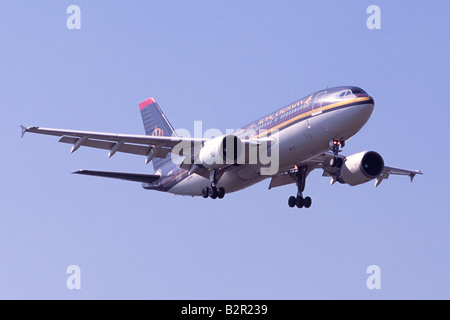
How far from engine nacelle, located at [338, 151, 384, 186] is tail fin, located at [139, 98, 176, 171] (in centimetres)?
1195

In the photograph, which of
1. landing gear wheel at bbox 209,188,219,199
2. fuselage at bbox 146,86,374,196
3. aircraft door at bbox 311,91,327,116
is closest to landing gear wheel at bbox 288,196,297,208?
fuselage at bbox 146,86,374,196

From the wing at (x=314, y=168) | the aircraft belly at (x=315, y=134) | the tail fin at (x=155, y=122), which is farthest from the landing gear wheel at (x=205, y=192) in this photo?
the tail fin at (x=155, y=122)

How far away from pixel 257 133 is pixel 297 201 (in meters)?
6.75

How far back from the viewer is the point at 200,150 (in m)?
47.2

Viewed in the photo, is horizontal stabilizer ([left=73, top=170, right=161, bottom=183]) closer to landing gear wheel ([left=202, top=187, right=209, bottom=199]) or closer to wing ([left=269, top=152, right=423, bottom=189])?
landing gear wheel ([left=202, top=187, right=209, bottom=199])

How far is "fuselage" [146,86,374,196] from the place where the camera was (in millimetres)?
42219

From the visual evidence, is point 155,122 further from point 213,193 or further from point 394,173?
point 394,173

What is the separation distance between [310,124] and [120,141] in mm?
10817

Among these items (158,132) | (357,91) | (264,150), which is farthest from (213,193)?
(357,91)

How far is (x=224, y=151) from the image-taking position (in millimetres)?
45594

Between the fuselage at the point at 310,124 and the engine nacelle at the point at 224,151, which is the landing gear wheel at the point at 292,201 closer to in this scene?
the fuselage at the point at 310,124
